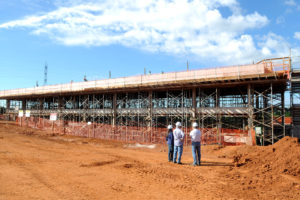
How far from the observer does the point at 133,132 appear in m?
20.2

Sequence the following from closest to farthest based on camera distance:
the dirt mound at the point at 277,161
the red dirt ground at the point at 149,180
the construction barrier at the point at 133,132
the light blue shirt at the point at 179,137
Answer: the red dirt ground at the point at 149,180
the dirt mound at the point at 277,161
the light blue shirt at the point at 179,137
the construction barrier at the point at 133,132

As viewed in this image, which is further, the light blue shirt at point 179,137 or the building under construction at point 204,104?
the building under construction at point 204,104

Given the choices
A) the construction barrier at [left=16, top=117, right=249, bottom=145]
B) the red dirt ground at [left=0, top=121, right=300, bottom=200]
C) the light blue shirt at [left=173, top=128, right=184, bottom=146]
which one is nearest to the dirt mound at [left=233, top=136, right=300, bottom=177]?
the red dirt ground at [left=0, top=121, right=300, bottom=200]

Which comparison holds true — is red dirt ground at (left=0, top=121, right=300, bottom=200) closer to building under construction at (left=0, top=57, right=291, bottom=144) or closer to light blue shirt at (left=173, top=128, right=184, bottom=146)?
light blue shirt at (left=173, top=128, right=184, bottom=146)

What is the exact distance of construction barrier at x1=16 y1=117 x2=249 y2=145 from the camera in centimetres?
1727

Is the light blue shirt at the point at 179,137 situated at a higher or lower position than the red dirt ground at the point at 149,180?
higher

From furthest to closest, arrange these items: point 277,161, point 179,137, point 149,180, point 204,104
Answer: point 204,104, point 179,137, point 277,161, point 149,180

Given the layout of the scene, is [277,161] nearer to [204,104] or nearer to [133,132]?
[133,132]

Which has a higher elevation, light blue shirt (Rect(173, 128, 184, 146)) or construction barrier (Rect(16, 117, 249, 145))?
light blue shirt (Rect(173, 128, 184, 146))

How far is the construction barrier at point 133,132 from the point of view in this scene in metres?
17.3

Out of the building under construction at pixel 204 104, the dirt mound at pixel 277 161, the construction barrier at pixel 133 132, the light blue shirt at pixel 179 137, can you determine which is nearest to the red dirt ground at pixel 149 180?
the dirt mound at pixel 277 161

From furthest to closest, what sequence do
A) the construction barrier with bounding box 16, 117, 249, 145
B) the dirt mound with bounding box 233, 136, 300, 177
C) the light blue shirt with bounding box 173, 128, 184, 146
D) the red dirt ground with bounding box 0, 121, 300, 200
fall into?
the construction barrier with bounding box 16, 117, 249, 145 < the light blue shirt with bounding box 173, 128, 184, 146 < the dirt mound with bounding box 233, 136, 300, 177 < the red dirt ground with bounding box 0, 121, 300, 200

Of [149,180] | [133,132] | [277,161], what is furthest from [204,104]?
[149,180]

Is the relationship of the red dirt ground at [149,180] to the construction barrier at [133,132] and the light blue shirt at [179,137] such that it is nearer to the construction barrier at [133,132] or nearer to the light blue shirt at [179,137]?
the light blue shirt at [179,137]
